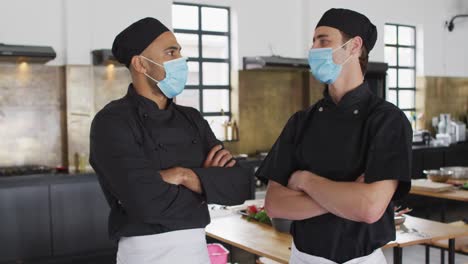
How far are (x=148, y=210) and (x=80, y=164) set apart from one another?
12.8ft

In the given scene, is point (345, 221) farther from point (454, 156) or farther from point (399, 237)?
point (454, 156)

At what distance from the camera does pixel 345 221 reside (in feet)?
6.34

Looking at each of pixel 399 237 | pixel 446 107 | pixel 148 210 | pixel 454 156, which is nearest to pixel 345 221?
pixel 148 210

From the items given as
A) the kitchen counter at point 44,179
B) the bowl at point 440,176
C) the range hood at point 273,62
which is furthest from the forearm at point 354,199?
the range hood at point 273,62

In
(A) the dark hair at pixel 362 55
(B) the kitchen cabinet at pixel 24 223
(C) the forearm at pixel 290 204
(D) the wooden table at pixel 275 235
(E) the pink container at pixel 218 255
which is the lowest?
(B) the kitchen cabinet at pixel 24 223

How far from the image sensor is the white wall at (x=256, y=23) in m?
5.69

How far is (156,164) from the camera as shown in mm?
2076

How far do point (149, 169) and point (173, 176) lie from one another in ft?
0.32

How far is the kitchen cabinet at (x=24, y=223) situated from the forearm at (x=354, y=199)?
12.7ft

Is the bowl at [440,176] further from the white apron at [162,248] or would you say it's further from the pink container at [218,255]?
the white apron at [162,248]

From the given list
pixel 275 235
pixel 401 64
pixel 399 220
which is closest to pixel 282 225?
pixel 275 235

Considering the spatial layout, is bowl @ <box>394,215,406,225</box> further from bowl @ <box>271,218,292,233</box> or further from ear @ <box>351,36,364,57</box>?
ear @ <box>351,36,364,57</box>

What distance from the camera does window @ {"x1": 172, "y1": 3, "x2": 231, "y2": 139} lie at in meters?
6.79

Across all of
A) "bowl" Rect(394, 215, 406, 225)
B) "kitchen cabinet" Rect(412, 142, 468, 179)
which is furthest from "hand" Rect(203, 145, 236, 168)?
"kitchen cabinet" Rect(412, 142, 468, 179)
